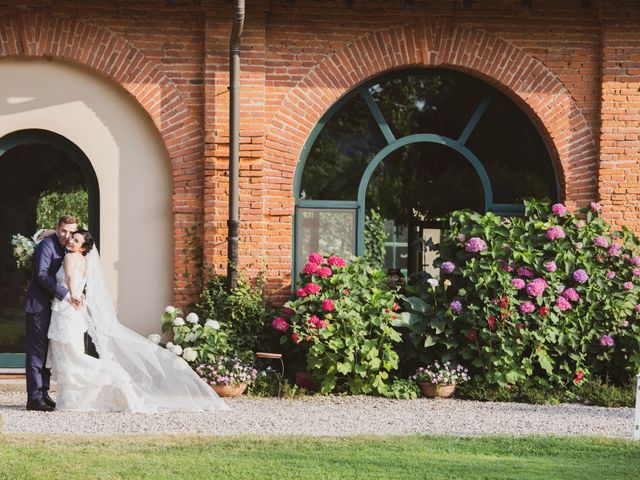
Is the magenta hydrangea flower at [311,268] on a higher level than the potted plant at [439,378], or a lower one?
higher

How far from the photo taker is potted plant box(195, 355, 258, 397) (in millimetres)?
8977

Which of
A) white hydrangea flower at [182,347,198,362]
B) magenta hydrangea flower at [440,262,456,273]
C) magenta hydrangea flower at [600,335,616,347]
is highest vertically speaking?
magenta hydrangea flower at [440,262,456,273]

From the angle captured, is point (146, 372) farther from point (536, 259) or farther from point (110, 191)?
point (536, 259)

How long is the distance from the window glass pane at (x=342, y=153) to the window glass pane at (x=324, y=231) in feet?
0.62

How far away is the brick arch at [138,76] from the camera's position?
9828 millimetres

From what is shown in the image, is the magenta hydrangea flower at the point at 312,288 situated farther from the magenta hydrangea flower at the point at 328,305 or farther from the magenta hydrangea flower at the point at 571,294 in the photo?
the magenta hydrangea flower at the point at 571,294

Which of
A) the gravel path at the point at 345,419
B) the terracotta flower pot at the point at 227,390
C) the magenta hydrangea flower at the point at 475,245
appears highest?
the magenta hydrangea flower at the point at 475,245

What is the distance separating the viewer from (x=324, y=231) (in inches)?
408

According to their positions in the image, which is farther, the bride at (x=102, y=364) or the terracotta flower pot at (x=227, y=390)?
the terracotta flower pot at (x=227, y=390)

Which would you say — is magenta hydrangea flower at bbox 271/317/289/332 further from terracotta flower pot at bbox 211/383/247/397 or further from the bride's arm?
Answer: the bride's arm

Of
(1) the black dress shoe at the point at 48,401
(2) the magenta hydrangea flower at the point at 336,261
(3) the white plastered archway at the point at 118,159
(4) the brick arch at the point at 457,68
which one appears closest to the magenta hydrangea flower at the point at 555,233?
(4) the brick arch at the point at 457,68

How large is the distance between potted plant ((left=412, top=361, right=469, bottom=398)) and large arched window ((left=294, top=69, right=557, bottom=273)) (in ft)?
4.71

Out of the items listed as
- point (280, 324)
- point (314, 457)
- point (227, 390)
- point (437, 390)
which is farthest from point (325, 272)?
point (314, 457)

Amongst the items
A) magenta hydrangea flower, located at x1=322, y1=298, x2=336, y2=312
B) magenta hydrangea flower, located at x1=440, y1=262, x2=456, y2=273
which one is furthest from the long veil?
magenta hydrangea flower, located at x1=440, y1=262, x2=456, y2=273
